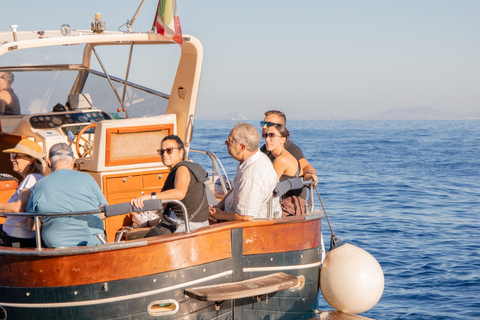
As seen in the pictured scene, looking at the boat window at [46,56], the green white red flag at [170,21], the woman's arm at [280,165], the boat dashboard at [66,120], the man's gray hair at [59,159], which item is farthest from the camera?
the boat window at [46,56]

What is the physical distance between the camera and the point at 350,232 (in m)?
13.5

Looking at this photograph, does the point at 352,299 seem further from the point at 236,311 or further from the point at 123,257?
the point at 123,257

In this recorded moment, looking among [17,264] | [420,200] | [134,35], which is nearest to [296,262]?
[17,264]

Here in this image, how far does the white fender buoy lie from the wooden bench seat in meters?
0.60

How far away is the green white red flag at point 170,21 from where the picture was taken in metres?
6.69

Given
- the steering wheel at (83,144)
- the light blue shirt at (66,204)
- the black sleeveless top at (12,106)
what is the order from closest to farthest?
the light blue shirt at (66,204) → the steering wheel at (83,144) → the black sleeveless top at (12,106)

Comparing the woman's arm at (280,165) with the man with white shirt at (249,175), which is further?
the woman's arm at (280,165)

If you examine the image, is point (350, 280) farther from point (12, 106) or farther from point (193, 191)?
point (12, 106)

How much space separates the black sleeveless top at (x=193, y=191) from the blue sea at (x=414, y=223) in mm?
4435

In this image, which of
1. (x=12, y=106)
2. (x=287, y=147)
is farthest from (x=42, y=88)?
(x=287, y=147)

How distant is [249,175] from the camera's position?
16.7 ft

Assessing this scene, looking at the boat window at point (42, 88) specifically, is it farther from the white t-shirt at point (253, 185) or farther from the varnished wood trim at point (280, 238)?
the varnished wood trim at point (280, 238)

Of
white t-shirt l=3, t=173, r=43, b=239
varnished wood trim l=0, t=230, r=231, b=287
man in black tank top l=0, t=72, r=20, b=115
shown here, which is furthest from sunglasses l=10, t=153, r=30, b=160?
man in black tank top l=0, t=72, r=20, b=115

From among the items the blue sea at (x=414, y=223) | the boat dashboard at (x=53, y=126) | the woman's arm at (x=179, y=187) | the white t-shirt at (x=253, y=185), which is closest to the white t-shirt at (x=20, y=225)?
the woman's arm at (x=179, y=187)
